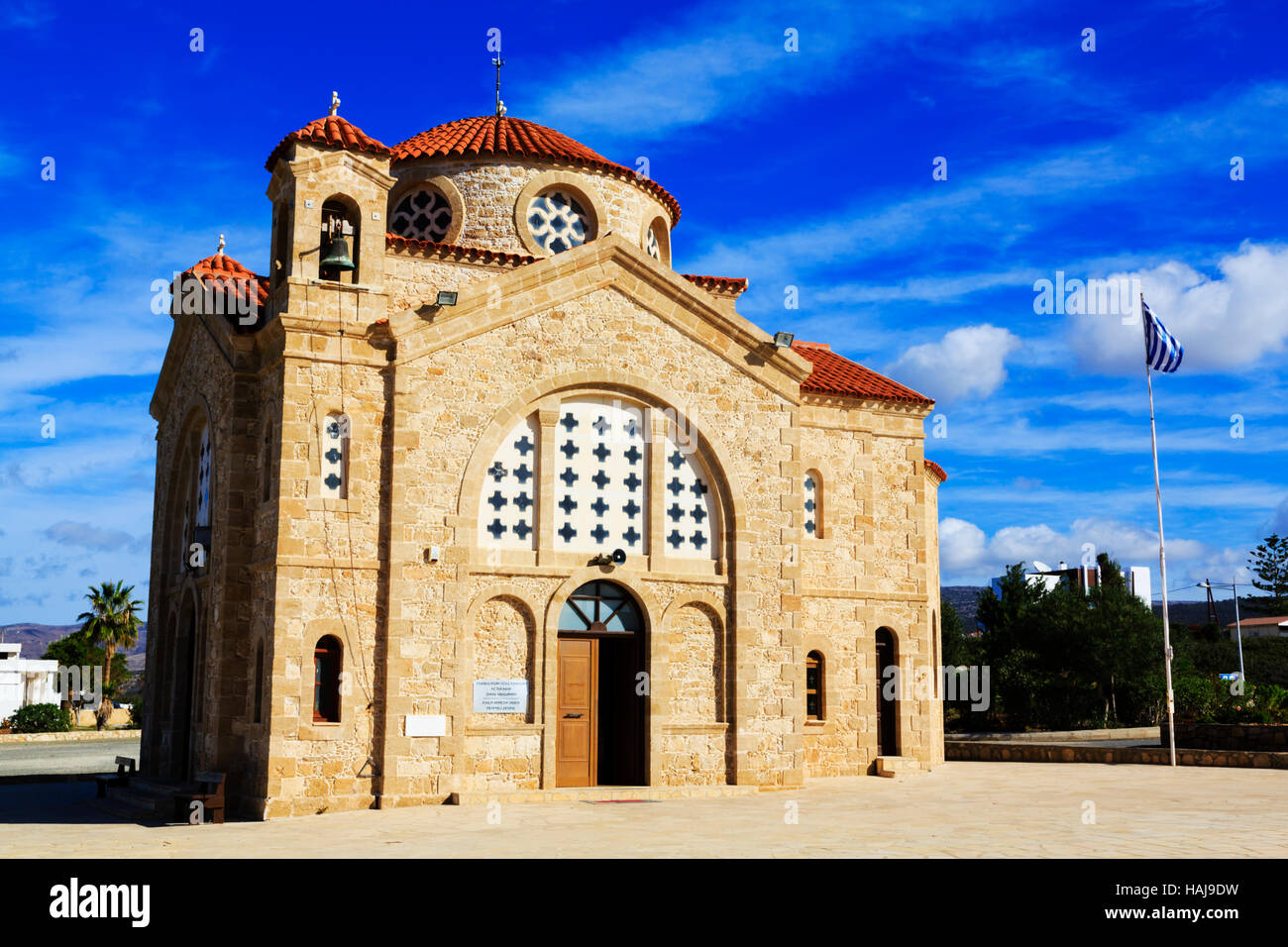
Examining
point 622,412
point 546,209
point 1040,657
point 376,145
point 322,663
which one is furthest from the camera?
point 1040,657

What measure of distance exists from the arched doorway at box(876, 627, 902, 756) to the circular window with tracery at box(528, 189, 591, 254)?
10074 mm

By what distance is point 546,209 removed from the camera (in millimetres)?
23531

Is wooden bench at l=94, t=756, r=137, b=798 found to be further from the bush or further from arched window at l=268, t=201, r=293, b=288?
the bush

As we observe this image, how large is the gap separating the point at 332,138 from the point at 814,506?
1142cm

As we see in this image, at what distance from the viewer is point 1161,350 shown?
25672mm

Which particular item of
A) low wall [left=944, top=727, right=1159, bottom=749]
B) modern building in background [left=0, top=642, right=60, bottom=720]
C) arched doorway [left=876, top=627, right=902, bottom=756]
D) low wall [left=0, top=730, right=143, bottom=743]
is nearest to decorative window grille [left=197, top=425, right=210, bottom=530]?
arched doorway [left=876, top=627, right=902, bottom=756]

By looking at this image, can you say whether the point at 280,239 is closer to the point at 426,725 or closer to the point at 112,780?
the point at 426,725

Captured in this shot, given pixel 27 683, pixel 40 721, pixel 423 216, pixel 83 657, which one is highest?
pixel 423 216

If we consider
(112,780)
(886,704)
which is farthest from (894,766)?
(112,780)

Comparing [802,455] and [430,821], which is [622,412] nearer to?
[802,455]

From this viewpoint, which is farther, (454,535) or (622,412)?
(622,412)

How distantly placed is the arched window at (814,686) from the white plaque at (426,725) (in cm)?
812

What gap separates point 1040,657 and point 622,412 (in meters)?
24.2
